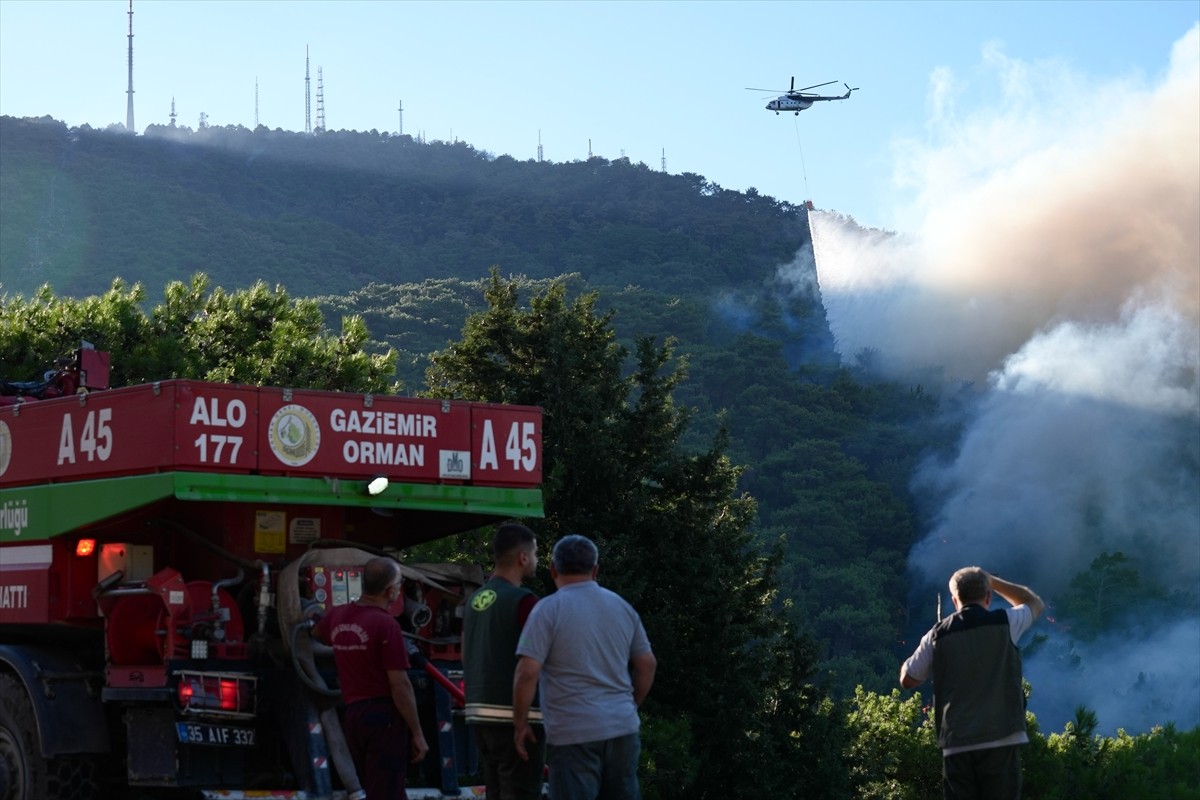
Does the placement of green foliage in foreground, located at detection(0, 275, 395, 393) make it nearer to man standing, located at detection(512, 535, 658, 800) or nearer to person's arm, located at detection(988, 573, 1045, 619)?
person's arm, located at detection(988, 573, 1045, 619)

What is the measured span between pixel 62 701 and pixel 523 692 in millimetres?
3480

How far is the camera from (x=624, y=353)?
2553 centimetres

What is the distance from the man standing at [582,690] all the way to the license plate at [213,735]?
232 cm

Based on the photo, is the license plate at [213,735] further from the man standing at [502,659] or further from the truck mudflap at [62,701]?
the man standing at [502,659]

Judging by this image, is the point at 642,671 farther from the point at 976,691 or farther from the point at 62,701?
the point at 62,701

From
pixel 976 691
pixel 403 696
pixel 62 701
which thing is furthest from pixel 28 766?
pixel 976 691

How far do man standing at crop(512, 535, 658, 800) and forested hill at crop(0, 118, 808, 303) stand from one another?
304 ft

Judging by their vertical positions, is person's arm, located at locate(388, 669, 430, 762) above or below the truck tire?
above

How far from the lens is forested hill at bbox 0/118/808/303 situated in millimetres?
113062

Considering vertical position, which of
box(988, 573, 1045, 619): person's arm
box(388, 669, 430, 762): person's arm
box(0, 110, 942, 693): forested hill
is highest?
box(0, 110, 942, 693): forested hill

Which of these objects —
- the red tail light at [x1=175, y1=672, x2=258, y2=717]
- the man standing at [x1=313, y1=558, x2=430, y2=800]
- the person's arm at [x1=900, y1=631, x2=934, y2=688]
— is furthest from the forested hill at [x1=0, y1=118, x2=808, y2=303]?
the person's arm at [x1=900, y1=631, x2=934, y2=688]

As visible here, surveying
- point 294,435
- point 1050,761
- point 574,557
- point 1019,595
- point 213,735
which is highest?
point 294,435

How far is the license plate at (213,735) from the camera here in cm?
955

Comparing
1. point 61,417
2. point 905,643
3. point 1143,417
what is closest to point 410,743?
point 61,417
